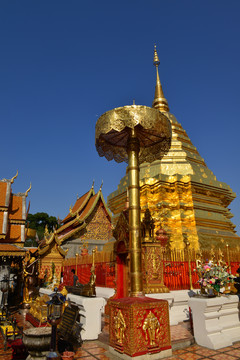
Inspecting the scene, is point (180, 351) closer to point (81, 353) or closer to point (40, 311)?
point (81, 353)

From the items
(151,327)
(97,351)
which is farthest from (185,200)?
(151,327)

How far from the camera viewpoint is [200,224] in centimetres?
1235

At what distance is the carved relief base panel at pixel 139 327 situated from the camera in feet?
12.7

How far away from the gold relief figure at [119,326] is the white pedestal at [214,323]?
1.79m

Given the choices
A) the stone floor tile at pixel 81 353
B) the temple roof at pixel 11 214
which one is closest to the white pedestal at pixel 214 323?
the stone floor tile at pixel 81 353

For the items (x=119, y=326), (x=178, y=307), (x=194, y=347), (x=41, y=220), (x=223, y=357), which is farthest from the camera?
(x=41, y=220)

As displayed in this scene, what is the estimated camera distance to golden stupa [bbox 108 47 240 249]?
1195 cm

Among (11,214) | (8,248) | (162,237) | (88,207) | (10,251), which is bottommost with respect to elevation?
(10,251)

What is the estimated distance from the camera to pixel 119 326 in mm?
4160

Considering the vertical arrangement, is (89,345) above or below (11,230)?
below

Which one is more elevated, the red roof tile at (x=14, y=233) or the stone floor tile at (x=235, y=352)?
the red roof tile at (x=14, y=233)

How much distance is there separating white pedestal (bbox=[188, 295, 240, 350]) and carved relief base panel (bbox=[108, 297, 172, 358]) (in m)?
1.12

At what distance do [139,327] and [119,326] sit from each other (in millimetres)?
378

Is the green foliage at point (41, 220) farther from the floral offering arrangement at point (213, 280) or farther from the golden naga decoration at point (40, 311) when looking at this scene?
the floral offering arrangement at point (213, 280)
